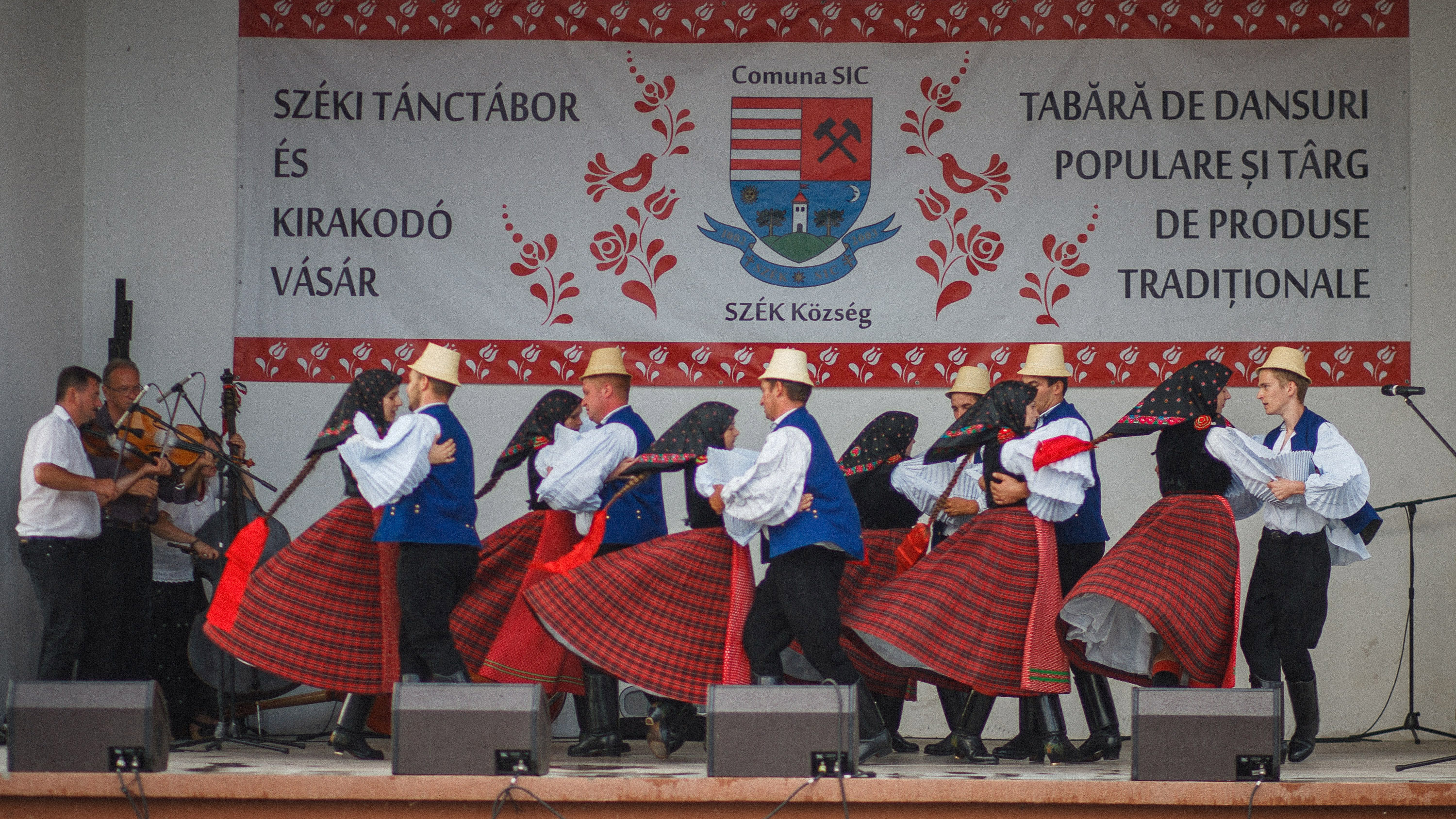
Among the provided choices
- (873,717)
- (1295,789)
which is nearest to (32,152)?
(873,717)

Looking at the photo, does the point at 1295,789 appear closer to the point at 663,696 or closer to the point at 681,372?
the point at 663,696

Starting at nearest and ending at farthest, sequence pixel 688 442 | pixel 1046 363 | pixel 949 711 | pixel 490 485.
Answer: pixel 688 442, pixel 1046 363, pixel 949 711, pixel 490 485

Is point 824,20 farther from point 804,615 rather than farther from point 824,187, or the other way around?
point 804,615

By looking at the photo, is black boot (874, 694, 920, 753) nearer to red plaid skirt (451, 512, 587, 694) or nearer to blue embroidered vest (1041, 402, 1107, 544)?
blue embroidered vest (1041, 402, 1107, 544)

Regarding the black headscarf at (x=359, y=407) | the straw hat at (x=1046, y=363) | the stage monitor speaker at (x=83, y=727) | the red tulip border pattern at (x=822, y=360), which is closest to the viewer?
the stage monitor speaker at (x=83, y=727)

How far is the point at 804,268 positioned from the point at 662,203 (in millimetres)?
784

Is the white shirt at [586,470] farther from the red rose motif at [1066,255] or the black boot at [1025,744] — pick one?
the red rose motif at [1066,255]

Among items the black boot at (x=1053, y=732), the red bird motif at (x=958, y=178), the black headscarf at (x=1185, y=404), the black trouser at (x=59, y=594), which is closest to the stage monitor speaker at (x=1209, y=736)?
the black boot at (x=1053, y=732)

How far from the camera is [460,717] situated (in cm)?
421

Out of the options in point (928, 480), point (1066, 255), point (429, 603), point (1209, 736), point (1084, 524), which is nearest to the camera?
point (1209, 736)

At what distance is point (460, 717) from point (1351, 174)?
5061 millimetres

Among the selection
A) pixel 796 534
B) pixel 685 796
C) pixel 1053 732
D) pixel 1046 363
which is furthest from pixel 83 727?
pixel 1046 363

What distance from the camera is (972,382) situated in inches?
238

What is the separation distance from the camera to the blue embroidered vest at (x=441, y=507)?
16.2 ft
